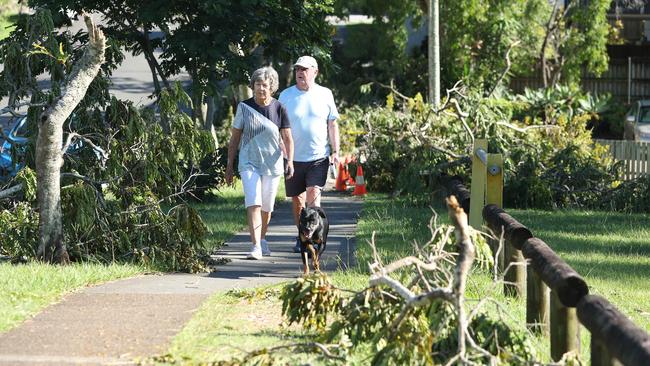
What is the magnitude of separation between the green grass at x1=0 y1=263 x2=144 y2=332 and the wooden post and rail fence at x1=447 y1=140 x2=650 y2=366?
3.12 meters

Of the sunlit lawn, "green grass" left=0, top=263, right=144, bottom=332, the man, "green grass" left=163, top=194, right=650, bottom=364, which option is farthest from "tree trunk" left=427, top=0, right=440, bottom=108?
"green grass" left=0, top=263, right=144, bottom=332

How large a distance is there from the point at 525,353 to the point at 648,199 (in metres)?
10.1

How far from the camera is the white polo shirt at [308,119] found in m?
10.9

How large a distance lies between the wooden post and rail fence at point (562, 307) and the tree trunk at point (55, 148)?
3475 millimetres

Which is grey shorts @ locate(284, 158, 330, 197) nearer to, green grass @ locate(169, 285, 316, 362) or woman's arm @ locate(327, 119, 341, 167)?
woman's arm @ locate(327, 119, 341, 167)

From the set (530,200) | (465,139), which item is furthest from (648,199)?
(465,139)

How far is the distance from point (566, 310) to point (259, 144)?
4.54m

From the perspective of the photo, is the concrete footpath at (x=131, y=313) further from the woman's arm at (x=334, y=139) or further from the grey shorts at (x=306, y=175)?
the woman's arm at (x=334, y=139)

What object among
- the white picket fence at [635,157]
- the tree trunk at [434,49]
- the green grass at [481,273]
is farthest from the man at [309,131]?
the tree trunk at [434,49]

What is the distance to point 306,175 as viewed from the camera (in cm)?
1098

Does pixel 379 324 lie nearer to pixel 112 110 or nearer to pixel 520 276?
pixel 520 276

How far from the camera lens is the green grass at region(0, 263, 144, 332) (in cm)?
799

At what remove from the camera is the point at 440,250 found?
263 inches

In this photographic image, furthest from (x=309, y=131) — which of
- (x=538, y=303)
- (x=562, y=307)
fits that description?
(x=562, y=307)
